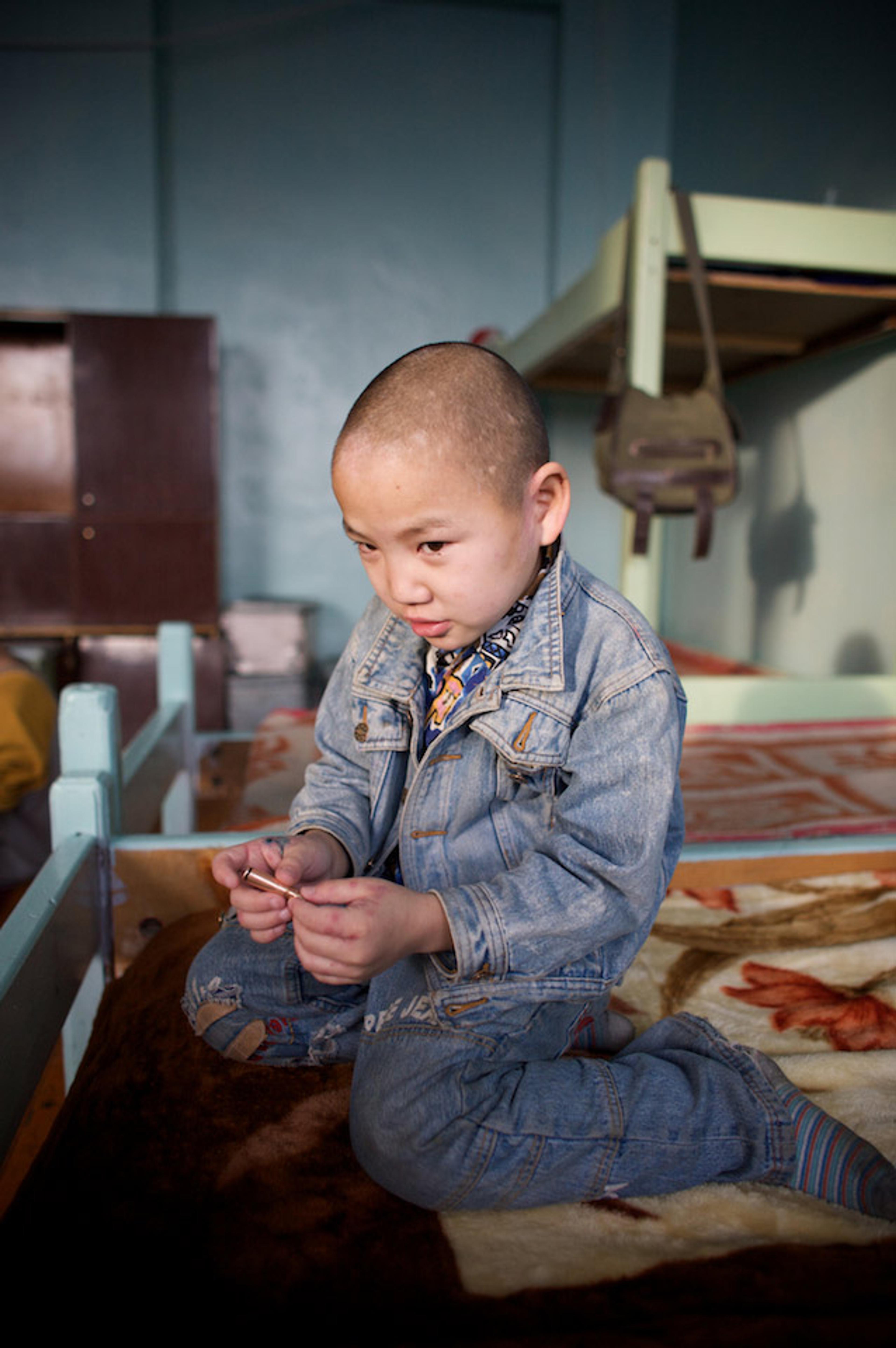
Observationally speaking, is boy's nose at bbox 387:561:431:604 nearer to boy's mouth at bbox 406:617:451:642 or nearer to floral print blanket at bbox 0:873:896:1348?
boy's mouth at bbox 406:617:451:642

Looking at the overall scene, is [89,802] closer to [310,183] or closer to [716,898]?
[716,898]

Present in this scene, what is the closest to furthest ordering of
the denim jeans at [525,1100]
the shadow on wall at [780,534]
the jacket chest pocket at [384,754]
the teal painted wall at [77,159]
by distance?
1. the denim jeans at [525,1100]
2. the jacket chest pocket at [384,754]
3. the shadow on wall at [780,534]
4. the teal painted wall at [77,159]

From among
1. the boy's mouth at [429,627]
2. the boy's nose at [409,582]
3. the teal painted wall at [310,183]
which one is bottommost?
the boy's mouth at [429,627]

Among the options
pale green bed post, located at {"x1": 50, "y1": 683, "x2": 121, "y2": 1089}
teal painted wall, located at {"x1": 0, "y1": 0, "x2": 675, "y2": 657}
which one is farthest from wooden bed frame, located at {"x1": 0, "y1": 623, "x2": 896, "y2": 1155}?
teal painted wall, located at {"x1": 0, "y1": 0, "x2": 675, "y2": 657}

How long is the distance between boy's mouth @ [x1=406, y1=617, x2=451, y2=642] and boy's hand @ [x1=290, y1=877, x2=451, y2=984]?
0.63 ft

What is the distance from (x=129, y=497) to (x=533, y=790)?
2731mm

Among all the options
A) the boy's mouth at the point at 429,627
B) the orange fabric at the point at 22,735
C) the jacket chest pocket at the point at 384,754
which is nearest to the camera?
the boy's mouth at the point at 429,627

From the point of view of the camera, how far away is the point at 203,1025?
736 mm

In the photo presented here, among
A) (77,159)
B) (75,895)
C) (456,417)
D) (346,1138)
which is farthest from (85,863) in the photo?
(77,159)

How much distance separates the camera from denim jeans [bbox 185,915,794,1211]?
59cm

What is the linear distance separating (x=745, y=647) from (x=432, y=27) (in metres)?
2.61

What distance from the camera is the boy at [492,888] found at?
23.5 inches

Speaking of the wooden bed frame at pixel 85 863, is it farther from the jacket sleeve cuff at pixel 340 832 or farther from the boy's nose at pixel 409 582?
the boy's nose at pixel 409 582

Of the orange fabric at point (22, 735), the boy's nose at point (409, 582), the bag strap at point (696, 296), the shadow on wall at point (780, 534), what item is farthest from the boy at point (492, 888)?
the shadow on wall at point (780, 534)
